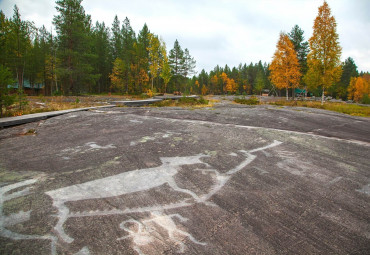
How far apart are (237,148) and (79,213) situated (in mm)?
2737

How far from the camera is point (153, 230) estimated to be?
4.79 feet

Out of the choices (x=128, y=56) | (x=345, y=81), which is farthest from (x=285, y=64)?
(x=345, y=81)

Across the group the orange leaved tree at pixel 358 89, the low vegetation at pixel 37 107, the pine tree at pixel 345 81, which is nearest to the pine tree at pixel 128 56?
the low vegetation at pixel 37 107

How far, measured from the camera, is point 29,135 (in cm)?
442

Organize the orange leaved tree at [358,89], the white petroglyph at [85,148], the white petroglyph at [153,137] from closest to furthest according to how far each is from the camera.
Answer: the white petroglyph at [85,148] → the white petroglyph at [153,137] → the orange leaved tree at [358,89]

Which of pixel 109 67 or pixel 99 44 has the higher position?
pixel 99 44

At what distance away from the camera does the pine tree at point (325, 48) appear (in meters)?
18.3

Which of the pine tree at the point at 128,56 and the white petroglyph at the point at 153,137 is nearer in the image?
the white petroglyph at the point at 153,137

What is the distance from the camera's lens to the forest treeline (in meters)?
20.3

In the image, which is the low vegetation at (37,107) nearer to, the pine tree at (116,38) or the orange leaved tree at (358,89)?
the pine tree at (116,38)

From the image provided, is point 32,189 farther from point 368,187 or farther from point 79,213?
point 368,187

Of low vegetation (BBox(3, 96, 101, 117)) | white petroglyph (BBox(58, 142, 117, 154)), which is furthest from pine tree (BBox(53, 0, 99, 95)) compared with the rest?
white petroglyph (BBox(58, 142, 117, 154))

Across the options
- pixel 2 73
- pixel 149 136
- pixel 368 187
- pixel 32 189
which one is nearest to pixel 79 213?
pixel 32 189

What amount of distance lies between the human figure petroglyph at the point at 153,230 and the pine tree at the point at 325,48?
21743 mm
